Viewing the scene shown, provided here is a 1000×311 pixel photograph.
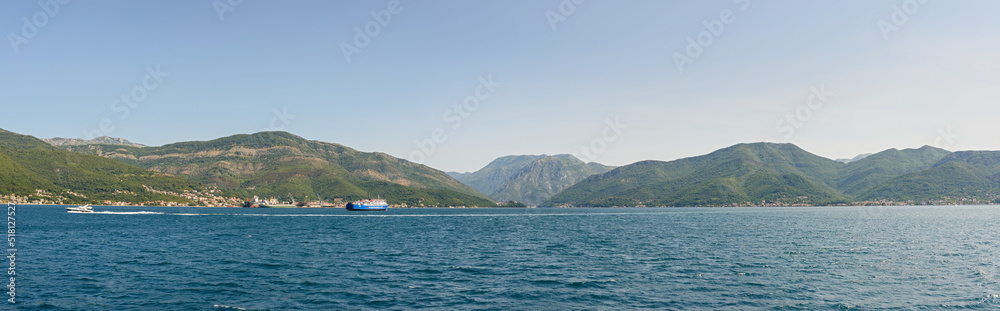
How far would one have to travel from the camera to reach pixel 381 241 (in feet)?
302

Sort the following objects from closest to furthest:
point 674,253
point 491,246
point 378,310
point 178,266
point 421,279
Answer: point 378,310
point 421,279
point 178,266
point 674,253
point 491,246

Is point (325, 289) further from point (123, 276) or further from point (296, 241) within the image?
point (296, 241)

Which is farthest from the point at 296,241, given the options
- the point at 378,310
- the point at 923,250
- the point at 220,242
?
the point at 923,250

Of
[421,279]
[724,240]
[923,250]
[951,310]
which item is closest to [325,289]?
[421,279]

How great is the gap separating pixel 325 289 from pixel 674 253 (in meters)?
50.4

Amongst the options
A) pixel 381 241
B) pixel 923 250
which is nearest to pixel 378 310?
pixel 381 241

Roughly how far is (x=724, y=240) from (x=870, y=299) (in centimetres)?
5530

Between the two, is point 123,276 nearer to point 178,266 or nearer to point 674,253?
point 178,266

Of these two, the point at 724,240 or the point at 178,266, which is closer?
the point at 178,266

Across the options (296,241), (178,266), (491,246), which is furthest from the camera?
(296,241)

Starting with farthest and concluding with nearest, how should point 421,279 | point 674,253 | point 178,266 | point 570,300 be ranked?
1. point 674,253
2. point 178,266
3. point 421,279
4. point 570,300

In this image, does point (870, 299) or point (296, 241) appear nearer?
point (870, 299)

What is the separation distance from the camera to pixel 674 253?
236 ft

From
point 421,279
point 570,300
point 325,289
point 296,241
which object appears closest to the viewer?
point 570,300
